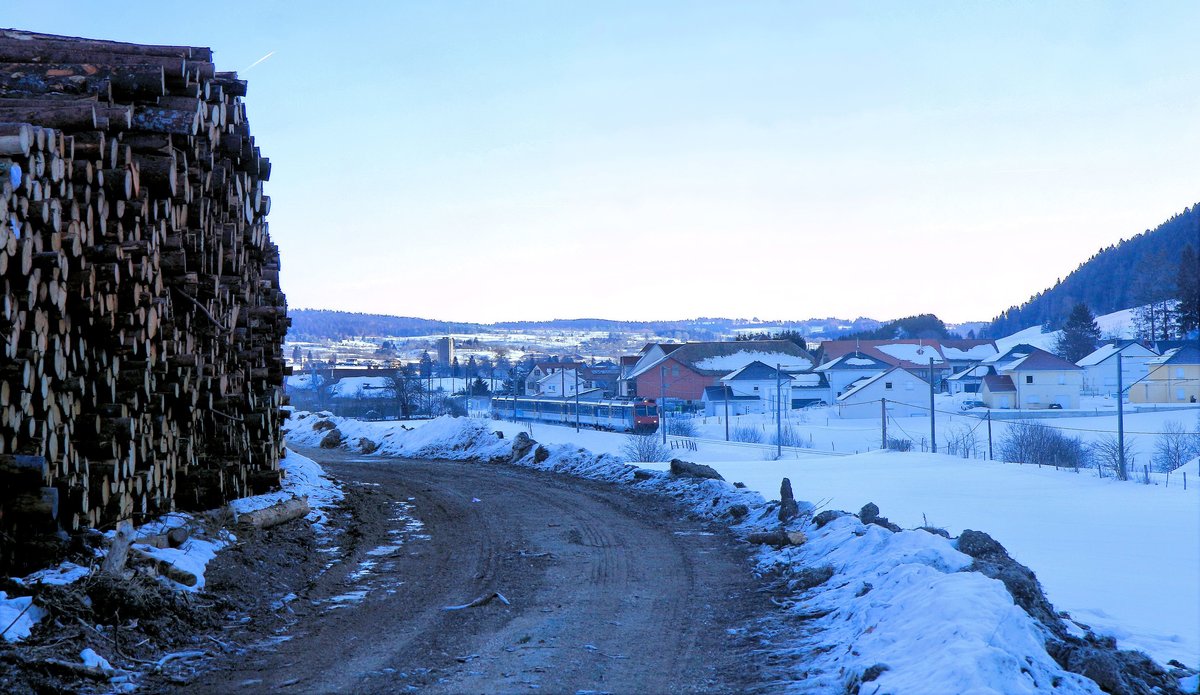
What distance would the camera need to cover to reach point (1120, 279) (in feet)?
472

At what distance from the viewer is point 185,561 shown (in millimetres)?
8312

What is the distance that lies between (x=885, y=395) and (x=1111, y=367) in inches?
976

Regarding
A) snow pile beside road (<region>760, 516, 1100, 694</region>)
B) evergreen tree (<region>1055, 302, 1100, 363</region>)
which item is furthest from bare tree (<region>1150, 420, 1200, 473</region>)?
evergreen tree (<region>1055, 302, 1100, 363</region>)

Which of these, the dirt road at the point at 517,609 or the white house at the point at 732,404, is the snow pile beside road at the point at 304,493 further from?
the white house at the point at 732,404

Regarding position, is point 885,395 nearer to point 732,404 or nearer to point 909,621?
point 732,404

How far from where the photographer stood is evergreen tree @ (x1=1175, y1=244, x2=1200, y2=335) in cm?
7044

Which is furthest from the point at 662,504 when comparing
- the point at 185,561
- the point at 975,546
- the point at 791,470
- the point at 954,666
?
the point at 791,470

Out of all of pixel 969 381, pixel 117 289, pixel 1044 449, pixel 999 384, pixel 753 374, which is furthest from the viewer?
pixel 969 381

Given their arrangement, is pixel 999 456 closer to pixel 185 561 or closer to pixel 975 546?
pixel 975 546

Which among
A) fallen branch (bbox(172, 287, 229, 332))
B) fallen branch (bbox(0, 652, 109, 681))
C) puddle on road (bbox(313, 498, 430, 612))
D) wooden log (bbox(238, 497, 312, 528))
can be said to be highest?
fallen branch (bbox(172, 287, 229, 332))

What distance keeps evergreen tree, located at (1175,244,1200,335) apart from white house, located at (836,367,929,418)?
832 inches

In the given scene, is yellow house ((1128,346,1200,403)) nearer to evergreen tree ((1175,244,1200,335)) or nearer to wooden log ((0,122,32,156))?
evergreen tree ((1175,244,1200,335))

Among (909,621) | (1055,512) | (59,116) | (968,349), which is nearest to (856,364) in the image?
(968,349)

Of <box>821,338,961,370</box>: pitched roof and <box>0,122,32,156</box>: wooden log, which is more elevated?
<box>0,122,32,156</box>: wooden log
